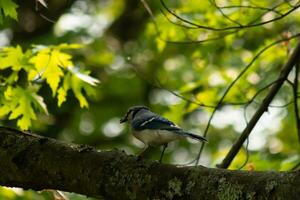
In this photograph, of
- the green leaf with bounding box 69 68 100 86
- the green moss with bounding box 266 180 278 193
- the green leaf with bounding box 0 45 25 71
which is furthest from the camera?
the green leaf with bounding box 69 68 100 86

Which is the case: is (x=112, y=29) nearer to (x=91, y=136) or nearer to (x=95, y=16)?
(x=95, y=16)

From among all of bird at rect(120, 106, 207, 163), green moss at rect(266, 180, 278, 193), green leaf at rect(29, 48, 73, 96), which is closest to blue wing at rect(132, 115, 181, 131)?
bird at rect(120, 106, 207, 163)

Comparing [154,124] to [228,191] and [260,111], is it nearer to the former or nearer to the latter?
[260,111]

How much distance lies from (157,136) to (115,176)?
1.01m

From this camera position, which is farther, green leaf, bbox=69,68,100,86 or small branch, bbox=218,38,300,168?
green leaf, bbox=69,68,100,86

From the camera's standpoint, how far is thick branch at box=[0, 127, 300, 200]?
9.36 feet

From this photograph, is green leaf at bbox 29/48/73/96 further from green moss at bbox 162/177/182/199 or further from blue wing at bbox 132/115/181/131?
green moss at bbox 162/177/182/199

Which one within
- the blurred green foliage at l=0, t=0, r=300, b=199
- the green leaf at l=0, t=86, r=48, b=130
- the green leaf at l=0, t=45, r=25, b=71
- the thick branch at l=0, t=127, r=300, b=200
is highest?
the blurred green foliage at l=0, t=0, r=300, b=199

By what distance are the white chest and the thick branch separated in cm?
86

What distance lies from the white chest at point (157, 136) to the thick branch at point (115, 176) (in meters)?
0.86

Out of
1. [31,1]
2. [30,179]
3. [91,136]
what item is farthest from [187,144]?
[30,179]

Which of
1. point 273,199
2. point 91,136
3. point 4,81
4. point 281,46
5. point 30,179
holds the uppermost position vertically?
point 91,136

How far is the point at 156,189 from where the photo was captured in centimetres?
310

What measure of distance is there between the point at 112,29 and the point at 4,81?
6.30 meters
